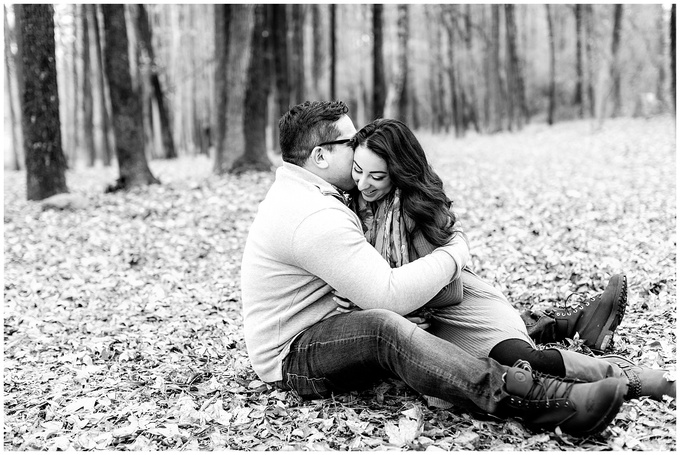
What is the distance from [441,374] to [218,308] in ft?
9.31

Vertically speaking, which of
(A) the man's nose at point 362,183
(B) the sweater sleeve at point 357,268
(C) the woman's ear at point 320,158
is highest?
(C) the woman's ear at point 320,158

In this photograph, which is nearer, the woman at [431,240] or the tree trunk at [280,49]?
the woman at [431,240]

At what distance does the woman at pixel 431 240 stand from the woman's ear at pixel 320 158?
17 cm

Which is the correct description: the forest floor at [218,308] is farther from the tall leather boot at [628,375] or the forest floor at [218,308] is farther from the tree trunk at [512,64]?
the tree trunk at [512,64]

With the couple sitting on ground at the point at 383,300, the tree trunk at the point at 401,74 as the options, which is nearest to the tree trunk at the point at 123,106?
the couple sitting on ground at the point at 383,300

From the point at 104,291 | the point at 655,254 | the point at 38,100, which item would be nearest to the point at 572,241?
the point at 655,254

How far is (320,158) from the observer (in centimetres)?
329

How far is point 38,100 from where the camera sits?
29.7 feet

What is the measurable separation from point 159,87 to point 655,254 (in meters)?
16.9

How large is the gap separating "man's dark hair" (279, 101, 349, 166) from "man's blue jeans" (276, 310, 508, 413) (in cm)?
90

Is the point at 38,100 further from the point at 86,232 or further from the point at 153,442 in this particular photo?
the point at 153,442

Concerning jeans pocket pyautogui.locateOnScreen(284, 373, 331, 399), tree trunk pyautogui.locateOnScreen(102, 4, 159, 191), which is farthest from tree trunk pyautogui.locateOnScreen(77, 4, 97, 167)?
jeans pocket pyautogui.locateOnScreen(284, 373, 331, 399)

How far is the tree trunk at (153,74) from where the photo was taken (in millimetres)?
18109

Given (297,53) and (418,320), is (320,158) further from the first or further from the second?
(297,53)
